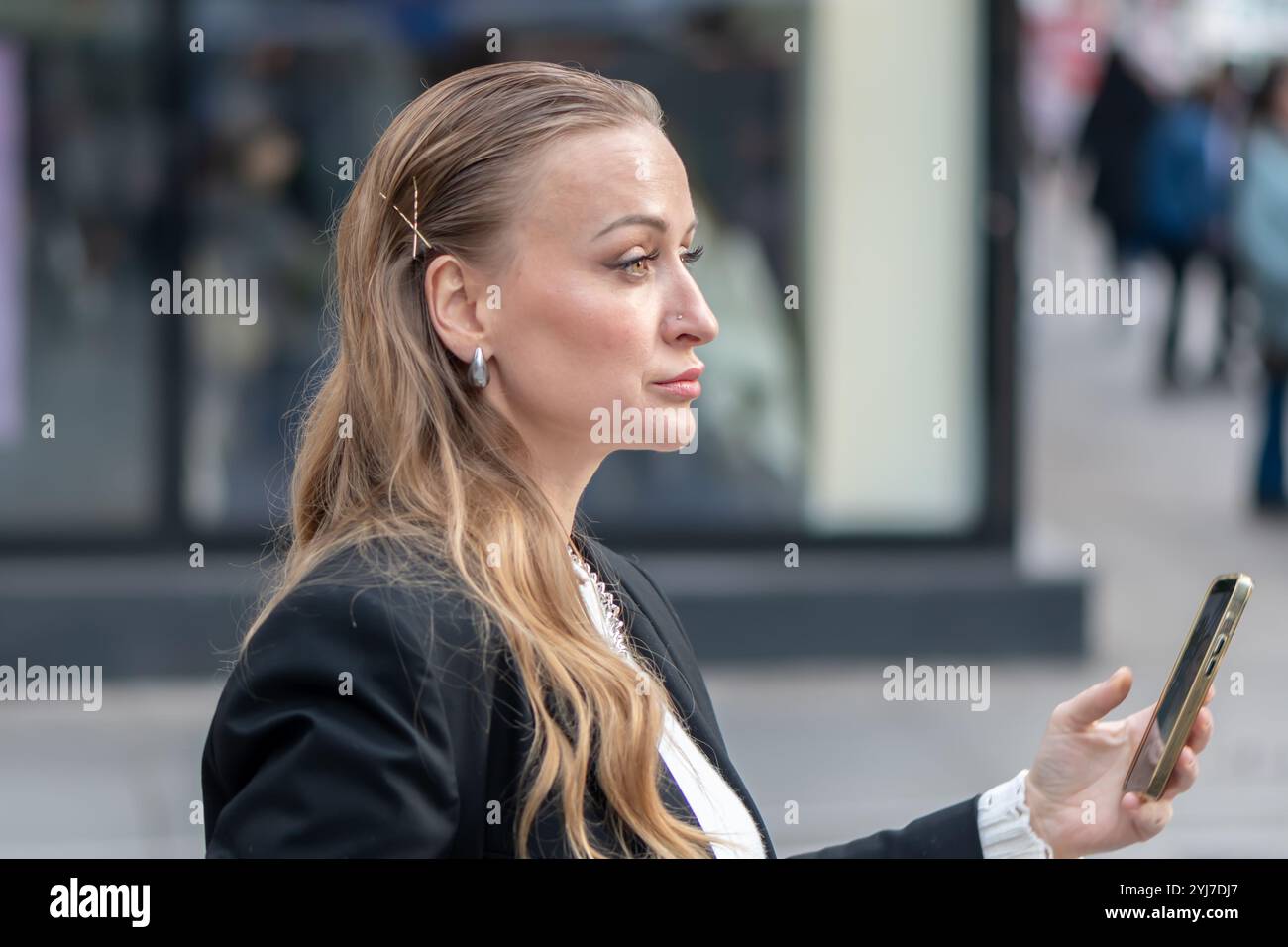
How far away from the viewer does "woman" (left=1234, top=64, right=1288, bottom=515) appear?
1028 centimetres

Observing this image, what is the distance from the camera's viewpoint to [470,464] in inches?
79.7

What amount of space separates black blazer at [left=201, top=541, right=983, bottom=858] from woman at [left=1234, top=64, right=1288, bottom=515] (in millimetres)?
9232

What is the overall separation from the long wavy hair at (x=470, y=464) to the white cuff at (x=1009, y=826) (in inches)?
17.2

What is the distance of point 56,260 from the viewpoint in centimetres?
787

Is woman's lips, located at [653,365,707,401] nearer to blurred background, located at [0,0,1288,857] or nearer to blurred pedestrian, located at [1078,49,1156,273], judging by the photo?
blurred background, located at [0,0,1288,857]

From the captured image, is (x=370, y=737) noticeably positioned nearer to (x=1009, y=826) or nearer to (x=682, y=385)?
(x=682, y=385)

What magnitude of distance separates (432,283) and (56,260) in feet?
20.5

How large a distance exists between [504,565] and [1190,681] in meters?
0.75

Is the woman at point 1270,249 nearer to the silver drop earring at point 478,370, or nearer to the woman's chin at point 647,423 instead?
the woman's chin at point 647,423

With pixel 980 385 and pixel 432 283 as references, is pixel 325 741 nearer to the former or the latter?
pixel 432 283

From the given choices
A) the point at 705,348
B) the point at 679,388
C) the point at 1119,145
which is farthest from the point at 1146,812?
the point at 1119,145

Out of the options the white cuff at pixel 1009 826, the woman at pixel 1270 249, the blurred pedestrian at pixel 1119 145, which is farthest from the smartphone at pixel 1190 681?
the blurred pedestrian at pixel 1119 145

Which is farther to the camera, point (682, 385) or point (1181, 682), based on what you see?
point (682, 385)
